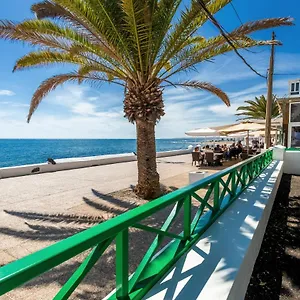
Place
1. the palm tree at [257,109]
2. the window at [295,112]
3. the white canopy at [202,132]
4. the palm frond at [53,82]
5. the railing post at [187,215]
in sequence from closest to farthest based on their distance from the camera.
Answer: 1. the railing post at [187,215]
2. the palm frond at [53,82]
3. the window at [295,112]
4. the white canopy at [202,132]
5. the palm tree at [257,109]

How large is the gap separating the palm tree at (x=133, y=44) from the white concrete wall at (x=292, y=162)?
853cm

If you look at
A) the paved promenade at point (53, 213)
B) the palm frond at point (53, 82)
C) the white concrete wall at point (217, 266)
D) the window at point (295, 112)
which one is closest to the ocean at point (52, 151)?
the window at point (295, 112)

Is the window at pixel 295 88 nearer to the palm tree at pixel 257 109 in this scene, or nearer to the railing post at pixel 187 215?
the palm tree at pixel 257 109

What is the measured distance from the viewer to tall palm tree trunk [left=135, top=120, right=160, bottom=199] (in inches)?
299

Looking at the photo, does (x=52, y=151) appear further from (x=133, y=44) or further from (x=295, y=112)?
(x=133, y=44)

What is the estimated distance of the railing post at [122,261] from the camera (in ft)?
6.01

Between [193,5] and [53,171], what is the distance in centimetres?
1122

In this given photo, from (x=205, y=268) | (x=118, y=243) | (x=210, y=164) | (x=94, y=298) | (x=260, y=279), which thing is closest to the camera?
(x=118, y=243)

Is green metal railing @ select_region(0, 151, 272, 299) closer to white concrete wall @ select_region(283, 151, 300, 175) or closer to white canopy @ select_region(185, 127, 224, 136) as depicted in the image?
white concrete wall @ select_region(283, 151, 300, 175)

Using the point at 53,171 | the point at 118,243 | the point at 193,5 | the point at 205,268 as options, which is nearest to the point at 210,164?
the point at 53,171

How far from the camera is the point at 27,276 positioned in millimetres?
1119

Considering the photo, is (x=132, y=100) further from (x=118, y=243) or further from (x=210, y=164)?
(x=210, y=164)

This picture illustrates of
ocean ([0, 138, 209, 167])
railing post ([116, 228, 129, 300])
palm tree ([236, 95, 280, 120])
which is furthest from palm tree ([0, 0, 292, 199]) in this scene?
ocean ([0, 138, 209, 167])

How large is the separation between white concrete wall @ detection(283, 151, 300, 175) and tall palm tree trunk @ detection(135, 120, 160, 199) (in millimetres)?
9962
